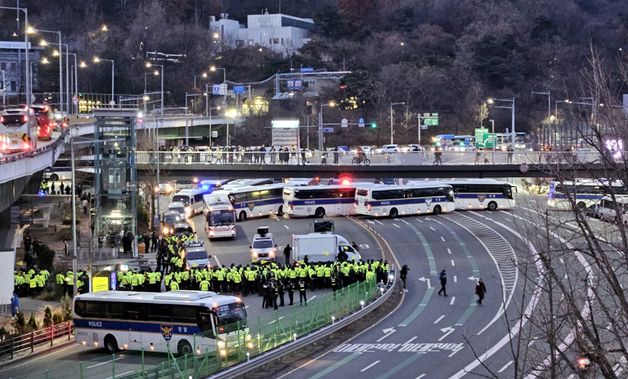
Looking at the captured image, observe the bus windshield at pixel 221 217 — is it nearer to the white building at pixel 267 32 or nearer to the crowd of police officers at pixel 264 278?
the crowd of police officers at pixel 264 278

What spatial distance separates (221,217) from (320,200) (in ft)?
35.1

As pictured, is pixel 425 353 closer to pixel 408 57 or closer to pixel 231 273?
pixel 231 273

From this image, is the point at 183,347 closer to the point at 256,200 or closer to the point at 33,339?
the point at 33,339

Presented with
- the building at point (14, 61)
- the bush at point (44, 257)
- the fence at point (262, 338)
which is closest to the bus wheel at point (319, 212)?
the bush at point (44, 257)

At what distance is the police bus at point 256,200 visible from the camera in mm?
70875

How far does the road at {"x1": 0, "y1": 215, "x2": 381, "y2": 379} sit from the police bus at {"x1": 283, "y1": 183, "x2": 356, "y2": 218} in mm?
813

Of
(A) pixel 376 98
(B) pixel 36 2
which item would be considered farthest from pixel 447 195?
(B) pixel 36 2

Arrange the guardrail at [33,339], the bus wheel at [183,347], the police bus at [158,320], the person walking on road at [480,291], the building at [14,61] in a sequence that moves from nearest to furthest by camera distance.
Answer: the bus wheel at [183,347] < the police bus at [158,320] < the guardrail at [33,339] < the person walking on road at [480,291] < the building at [14,61]

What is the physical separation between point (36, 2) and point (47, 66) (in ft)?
114

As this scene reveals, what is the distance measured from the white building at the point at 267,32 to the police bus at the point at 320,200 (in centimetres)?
8747

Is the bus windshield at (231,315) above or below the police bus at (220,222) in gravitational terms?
below

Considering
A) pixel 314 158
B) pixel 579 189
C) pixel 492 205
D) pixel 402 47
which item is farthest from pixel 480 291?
pixel 402 47

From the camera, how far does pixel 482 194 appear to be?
7325 centimetres

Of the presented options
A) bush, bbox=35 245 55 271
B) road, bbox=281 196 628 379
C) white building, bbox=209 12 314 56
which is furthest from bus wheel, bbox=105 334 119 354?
white building, bbox=209 12 314 56
